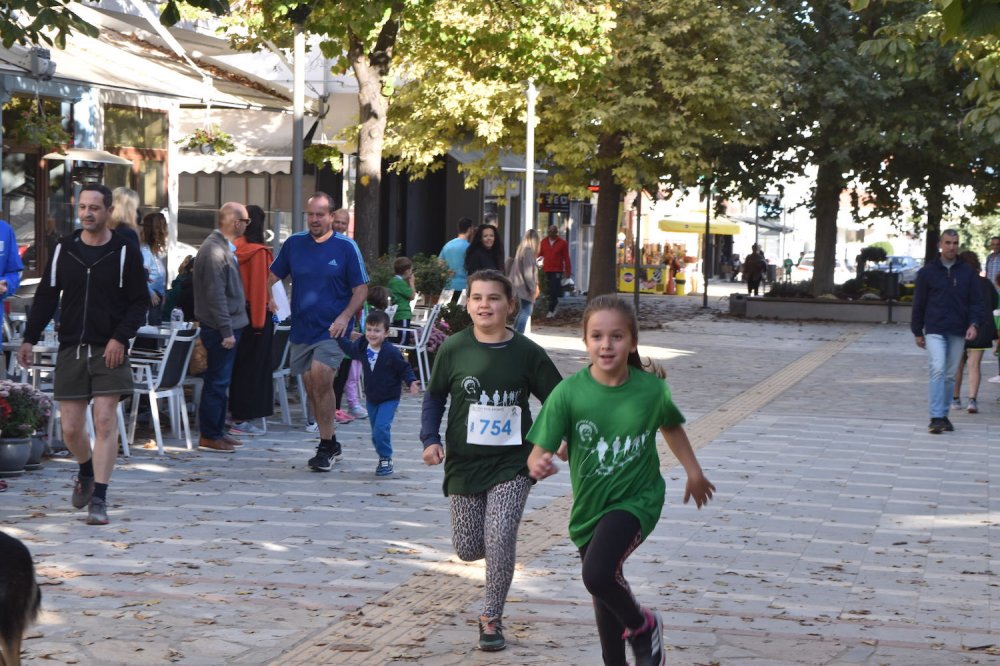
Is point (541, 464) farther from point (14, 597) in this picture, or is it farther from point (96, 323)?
point (96, 323)

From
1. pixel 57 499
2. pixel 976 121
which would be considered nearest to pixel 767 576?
pixel 57 499

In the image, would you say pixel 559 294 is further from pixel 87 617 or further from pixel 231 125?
pixel 87 617

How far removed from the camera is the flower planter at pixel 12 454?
1004 cm

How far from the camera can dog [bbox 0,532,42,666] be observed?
4.35 m

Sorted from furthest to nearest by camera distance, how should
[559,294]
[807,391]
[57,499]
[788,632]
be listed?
[559,294], [807,391], [57,499], [788,632]

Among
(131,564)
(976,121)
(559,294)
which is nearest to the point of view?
(131,564)

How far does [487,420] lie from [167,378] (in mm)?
5822

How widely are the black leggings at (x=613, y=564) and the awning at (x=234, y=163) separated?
16.8 meters

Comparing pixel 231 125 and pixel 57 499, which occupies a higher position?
pixel 231 125

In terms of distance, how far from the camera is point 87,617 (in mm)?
6352

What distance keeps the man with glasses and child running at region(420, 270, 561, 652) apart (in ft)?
17.9

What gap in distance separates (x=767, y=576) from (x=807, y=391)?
35.7 feet

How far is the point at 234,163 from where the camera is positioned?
22.5m

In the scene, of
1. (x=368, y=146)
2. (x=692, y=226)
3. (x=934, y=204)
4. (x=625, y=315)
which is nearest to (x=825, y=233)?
(x=934, y=204)
